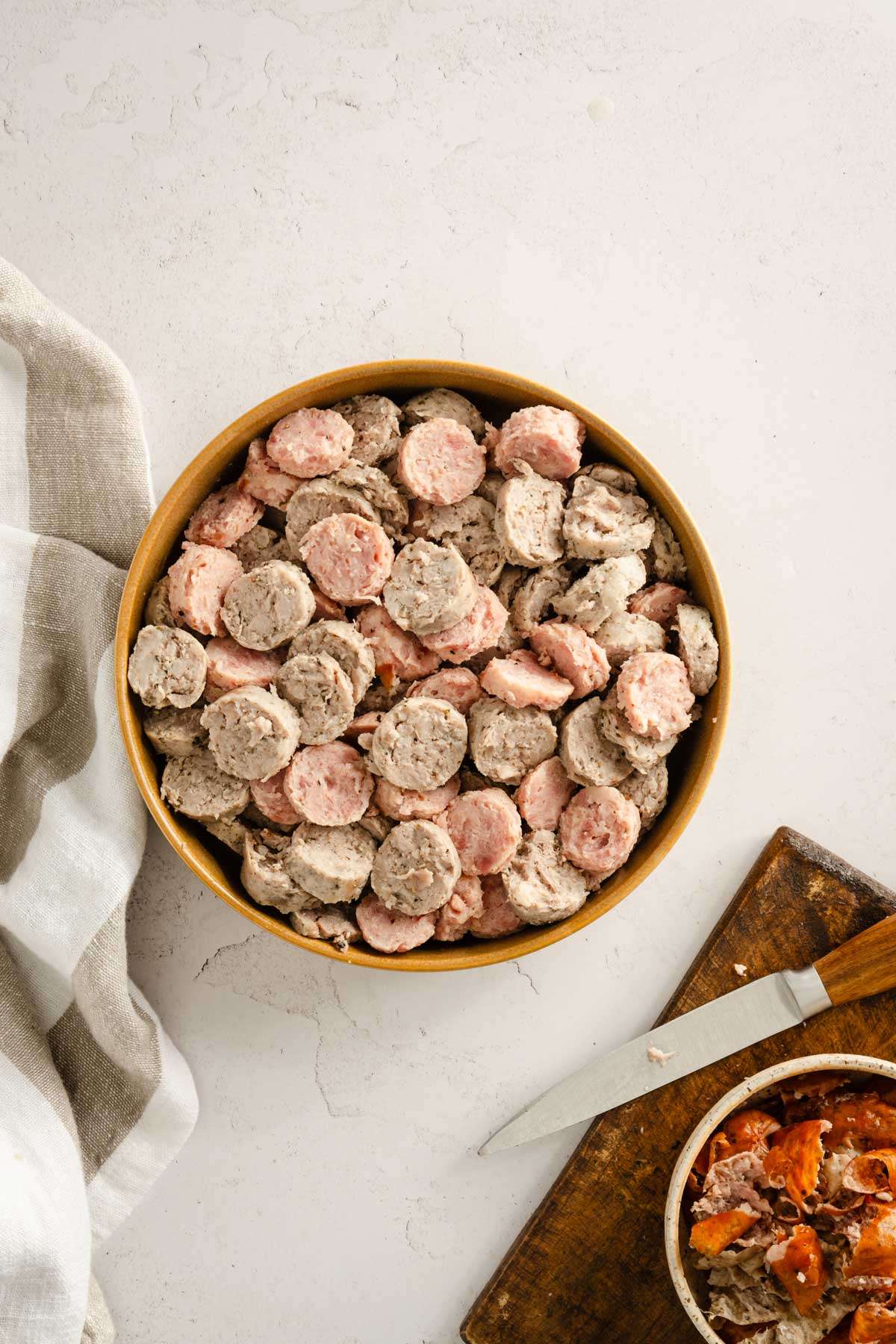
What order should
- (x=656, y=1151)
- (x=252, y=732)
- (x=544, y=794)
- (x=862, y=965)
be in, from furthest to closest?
1. (x=656, y=1151)
2. (x=862, y=965)
3. (x=544, y=794)
4. (x=252, y=732)

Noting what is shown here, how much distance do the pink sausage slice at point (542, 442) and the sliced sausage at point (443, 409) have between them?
8 centimetres

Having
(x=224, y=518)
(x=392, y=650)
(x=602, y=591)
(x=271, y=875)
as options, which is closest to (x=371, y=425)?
(x=224, y=518)

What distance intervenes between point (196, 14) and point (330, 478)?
1.19m

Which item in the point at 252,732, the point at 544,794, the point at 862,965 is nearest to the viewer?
the point at 252,732

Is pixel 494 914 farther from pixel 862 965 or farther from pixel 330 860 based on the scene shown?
pixel 862 965

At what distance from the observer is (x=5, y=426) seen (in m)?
2.26

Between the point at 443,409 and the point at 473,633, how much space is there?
0.45 m

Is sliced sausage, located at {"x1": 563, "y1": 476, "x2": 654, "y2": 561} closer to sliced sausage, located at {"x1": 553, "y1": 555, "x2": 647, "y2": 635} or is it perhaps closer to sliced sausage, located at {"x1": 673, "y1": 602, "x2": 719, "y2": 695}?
sliced sausage, located at {"x1": 553, "y1": 555, "x2": 647, "y2": 635}

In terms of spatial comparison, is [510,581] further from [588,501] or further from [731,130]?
[731,130]

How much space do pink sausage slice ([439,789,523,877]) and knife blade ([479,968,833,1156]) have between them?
61cm

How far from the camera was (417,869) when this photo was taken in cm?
199

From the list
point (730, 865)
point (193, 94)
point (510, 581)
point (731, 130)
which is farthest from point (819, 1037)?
point (193, 94)

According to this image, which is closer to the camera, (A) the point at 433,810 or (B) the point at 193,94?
(A) the point at 433,810

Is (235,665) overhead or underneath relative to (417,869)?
overhead
